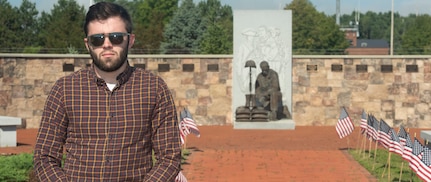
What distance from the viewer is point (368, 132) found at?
48.9 ft

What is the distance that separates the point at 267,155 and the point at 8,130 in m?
5.55

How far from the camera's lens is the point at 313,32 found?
68688 millimetres

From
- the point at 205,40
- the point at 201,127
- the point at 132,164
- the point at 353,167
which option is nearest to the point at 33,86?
the point at 201,127

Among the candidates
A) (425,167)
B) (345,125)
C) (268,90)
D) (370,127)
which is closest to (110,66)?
(425,167)

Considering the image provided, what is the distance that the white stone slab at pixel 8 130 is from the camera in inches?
655

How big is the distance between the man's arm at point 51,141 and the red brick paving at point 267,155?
8.41m

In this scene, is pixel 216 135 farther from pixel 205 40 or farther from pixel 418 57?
pixel 205 40

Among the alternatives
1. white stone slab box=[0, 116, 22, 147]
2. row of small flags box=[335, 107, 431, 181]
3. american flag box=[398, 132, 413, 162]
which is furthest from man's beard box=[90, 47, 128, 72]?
white stone slab box=[0, 116, 22, 147]

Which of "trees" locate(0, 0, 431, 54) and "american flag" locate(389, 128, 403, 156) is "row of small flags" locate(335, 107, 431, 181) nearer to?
"american flag" locate(389, 128, 403, 156)

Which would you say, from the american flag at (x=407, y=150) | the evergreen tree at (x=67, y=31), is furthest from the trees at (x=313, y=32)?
the american flag at (x=407, y=150)

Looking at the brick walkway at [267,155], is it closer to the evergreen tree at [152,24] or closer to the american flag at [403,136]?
the american flag at [403,136]

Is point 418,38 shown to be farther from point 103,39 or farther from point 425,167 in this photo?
point 103,39

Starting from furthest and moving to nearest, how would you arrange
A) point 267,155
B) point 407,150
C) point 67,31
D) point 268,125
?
point 67,31, point 268,125, point 267,155, point 407,150

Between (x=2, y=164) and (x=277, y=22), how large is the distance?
13.1 meters
